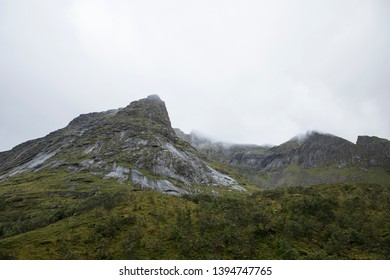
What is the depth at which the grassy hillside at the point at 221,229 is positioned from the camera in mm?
34438

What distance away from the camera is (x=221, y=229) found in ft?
133

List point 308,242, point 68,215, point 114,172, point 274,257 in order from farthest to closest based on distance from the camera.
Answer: point 114,172, point 68,215, point 308,242, point 274,257

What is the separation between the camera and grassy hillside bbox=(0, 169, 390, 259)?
34.4 metres

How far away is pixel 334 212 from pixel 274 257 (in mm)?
17774

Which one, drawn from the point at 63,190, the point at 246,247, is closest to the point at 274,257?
the point at 246,247

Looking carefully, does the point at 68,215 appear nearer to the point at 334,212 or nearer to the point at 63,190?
the point at 334,212

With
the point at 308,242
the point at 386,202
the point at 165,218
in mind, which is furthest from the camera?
the point at 386,202

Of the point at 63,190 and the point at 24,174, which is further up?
the point at 24,174

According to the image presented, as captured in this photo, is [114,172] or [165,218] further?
[114,172]

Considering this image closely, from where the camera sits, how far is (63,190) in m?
147

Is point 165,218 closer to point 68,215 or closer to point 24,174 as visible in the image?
point 68,215

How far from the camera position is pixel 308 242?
3741 centimetres

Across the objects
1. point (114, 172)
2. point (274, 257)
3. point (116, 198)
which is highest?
point (114, 172)
